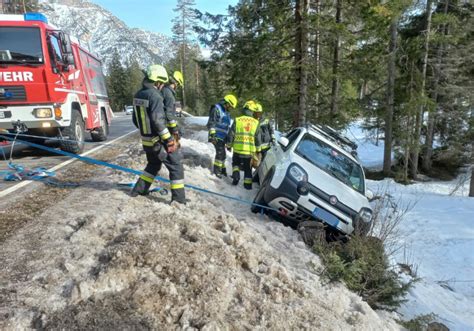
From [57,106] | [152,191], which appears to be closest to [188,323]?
[152,191]

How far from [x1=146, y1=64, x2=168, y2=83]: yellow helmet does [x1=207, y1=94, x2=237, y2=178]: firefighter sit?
10.1 ft

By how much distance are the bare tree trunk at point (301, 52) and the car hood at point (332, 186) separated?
5.82m

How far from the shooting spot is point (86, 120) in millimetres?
10227

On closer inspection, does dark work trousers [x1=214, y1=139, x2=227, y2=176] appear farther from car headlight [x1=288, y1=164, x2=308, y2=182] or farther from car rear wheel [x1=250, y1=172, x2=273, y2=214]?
car headlight [x1=288, y1=164, x2=308, y2=182]

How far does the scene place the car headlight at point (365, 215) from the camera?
5.77 meters

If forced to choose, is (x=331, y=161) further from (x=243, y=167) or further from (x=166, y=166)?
(x=166, y=166)

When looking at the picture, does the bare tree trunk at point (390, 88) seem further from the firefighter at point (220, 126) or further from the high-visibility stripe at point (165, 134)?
the high-visibility stripe at point (165, 134)

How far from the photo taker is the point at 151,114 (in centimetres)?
488

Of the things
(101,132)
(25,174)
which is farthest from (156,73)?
(101,132)

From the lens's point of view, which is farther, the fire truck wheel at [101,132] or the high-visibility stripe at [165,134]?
the fire truck wheel at [101,132]

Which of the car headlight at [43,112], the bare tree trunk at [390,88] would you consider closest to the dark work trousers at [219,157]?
the car headlight at [43,112]

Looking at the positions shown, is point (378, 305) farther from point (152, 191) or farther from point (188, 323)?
point (152, 191)

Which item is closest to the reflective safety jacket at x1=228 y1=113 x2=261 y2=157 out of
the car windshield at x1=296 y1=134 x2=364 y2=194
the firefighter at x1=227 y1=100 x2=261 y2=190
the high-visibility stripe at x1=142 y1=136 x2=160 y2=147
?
the firefighter at x1=227 y1=100 x2=261 y2=190

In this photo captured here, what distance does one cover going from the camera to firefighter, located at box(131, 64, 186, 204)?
4.88 meters
